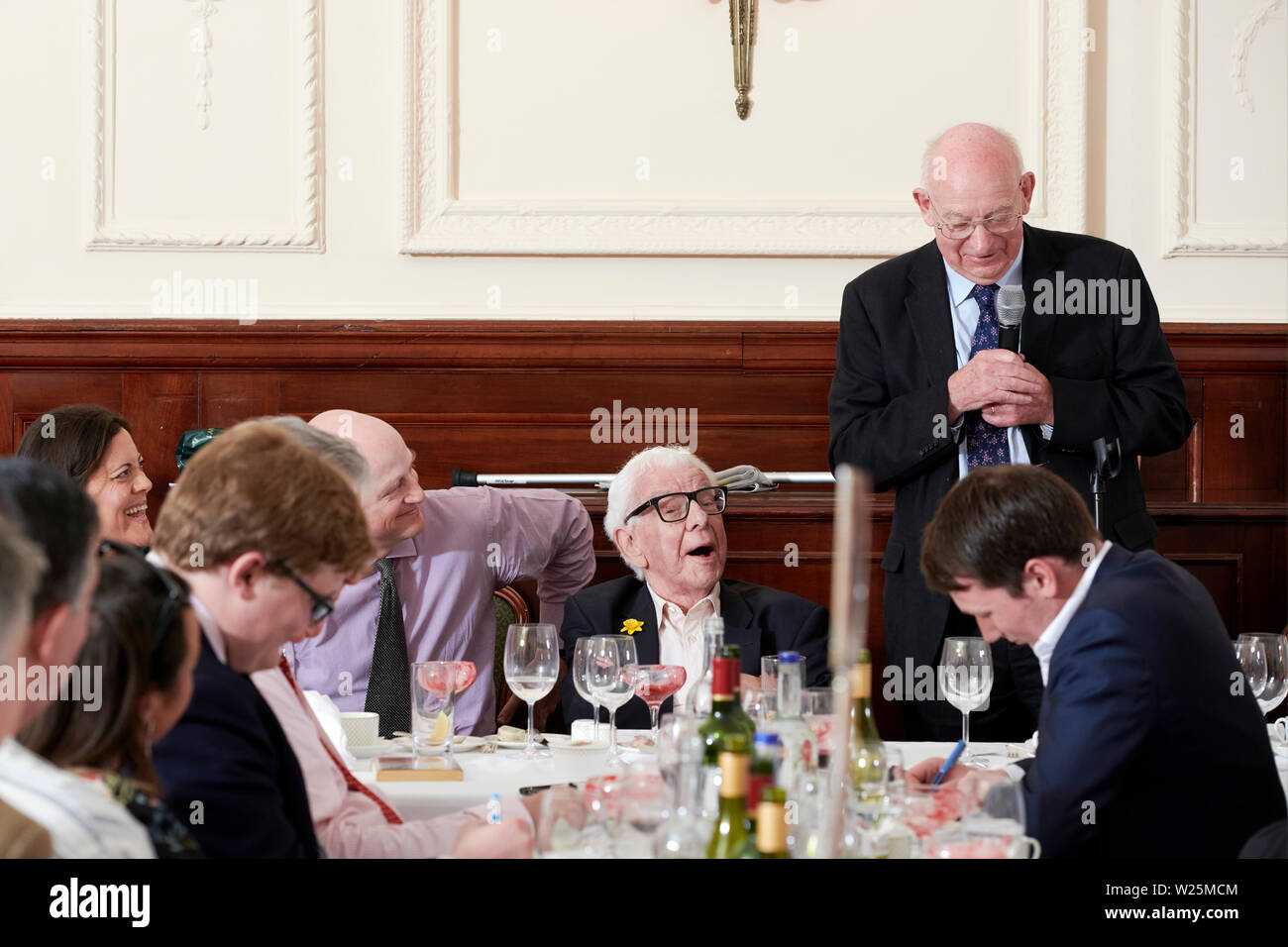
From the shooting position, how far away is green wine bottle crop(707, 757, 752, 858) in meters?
1.24

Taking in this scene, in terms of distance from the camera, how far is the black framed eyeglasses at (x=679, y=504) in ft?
9.69

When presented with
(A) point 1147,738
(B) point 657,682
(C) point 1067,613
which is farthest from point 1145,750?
(B) point 657,682

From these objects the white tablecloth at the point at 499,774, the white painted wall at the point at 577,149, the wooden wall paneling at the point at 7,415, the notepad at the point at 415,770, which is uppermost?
the white painted wall at the point at 577,149

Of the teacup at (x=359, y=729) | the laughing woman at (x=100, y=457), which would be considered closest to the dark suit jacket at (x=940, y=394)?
the teacup at (x=359, y=729)

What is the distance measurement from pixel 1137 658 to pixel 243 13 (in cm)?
373

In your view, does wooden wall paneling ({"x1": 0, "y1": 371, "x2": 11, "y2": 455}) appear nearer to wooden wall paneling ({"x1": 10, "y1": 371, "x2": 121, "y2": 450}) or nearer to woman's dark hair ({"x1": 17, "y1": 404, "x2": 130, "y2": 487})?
wooden wall paneling ({"x1": 10, "y1": 371, "x2": 121, "y2": 450})

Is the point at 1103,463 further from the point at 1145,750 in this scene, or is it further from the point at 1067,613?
the point at 1145,750

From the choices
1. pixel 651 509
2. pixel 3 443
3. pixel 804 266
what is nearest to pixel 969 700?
pixel 651 509

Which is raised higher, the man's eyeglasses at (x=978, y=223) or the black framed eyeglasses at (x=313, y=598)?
the man's eyeglasses at (x=978, y=223)

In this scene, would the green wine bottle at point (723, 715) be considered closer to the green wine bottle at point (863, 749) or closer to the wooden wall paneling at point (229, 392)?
the green wine bottle at point (863, 749)

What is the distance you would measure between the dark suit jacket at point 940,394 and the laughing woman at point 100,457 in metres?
1.64

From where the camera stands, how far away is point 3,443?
4230 mm

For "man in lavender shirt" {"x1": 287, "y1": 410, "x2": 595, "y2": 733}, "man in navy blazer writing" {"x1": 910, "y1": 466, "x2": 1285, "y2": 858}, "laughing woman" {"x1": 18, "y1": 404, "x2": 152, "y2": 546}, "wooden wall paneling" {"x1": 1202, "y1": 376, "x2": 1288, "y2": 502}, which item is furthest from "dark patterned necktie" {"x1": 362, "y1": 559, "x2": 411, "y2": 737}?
"wooden wall paneling" {"x1": 1202, "y1": 376, "x2": 1288, "y2": 502}
